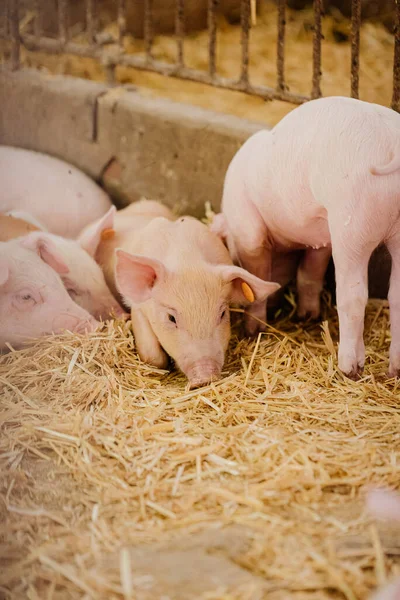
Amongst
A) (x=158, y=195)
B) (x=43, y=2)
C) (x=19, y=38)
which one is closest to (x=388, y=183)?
(x=158, y=195)

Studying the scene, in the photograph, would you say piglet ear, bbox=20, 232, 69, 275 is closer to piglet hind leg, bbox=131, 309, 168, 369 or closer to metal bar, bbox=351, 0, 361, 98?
piglet hind leg, bbox=131, 309, 168, 369

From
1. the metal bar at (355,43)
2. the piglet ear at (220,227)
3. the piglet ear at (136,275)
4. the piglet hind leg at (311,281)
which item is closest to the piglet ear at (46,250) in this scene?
the piglet ear at (136,275)

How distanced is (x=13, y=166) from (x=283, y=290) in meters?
1.78

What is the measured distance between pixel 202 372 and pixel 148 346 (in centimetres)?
39

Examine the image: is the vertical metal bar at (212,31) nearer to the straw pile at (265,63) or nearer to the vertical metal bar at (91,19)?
the straw pile at (265,63)

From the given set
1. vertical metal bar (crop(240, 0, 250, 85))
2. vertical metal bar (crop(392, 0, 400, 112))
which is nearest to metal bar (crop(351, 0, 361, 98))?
vertical metal bar (crop(392, 0, 400, 112))

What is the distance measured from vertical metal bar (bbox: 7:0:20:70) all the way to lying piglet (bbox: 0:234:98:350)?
79.8 inches

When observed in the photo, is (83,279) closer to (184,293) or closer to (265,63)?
(184,293)

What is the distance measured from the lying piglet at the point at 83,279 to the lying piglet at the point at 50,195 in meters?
0.60

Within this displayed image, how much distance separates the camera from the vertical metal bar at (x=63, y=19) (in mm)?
4848

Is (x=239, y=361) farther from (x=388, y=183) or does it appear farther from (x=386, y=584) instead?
(x=386, y=584)

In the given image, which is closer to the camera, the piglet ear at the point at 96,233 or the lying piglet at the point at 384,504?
the lying piglet at the point at 384,504

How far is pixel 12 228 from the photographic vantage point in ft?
12.9

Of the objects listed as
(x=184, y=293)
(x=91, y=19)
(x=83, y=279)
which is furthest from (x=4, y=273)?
(x=91, y=19)
